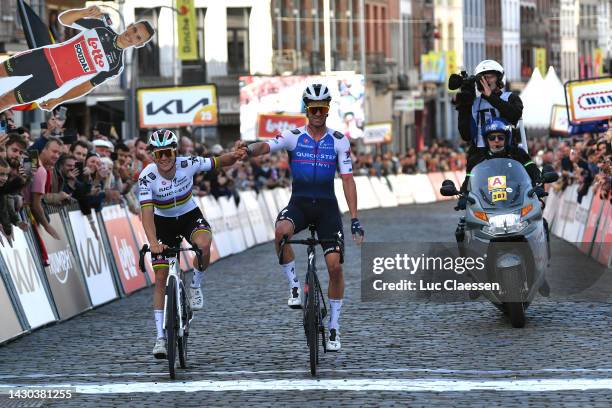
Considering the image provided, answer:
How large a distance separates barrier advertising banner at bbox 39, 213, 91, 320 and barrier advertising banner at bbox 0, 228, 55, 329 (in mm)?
436

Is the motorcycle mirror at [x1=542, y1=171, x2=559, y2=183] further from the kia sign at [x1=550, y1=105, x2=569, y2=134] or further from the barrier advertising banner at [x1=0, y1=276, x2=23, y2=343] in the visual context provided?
the kia sign at [x1=550, y1=105, x2=569, y2=134]

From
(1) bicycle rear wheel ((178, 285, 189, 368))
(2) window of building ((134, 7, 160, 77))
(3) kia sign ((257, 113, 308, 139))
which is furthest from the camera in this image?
(2) window of building ((134, 7, 160, 77))

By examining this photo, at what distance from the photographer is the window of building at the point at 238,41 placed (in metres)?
75.8

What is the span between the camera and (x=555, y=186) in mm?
36094

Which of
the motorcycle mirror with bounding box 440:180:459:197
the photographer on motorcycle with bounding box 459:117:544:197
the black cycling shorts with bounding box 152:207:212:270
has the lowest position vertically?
the black cycling shorts with bounding box 152:207:212:270

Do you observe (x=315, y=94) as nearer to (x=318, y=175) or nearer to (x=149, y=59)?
(x=318, y=175)

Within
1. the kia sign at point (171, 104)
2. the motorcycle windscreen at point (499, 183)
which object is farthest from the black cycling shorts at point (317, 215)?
the kia sign at point (171, 104)

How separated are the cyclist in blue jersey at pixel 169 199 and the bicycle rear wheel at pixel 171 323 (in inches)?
Result: 20.5

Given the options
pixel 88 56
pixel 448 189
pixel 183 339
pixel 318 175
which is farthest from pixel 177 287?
pixel 88 56

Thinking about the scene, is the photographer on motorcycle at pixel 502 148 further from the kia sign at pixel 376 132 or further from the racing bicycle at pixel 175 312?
the kia sign at pixel 376 132

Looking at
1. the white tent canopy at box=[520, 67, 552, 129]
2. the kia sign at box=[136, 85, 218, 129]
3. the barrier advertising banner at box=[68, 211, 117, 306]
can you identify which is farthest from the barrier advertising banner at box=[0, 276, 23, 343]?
the white tent canopy at box=[520, 67, 552, 129]

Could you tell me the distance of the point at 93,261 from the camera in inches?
802

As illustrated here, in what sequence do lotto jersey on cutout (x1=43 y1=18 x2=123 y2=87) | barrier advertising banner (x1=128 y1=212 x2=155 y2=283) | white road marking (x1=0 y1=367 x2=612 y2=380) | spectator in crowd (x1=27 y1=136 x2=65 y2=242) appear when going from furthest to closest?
barrier advertising banner (x1=128 y1=212 x2=155 y2=283) < lotto jersey on cutout (x1=43 y1=18 x2=123 y2=87) < spectator in crowd (x1=27 y1=136 x2=65 y2=242) < white road marking (x1=0 y1=367 x2=612 y2=380)

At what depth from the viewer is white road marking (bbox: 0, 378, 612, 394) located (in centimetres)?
1195
